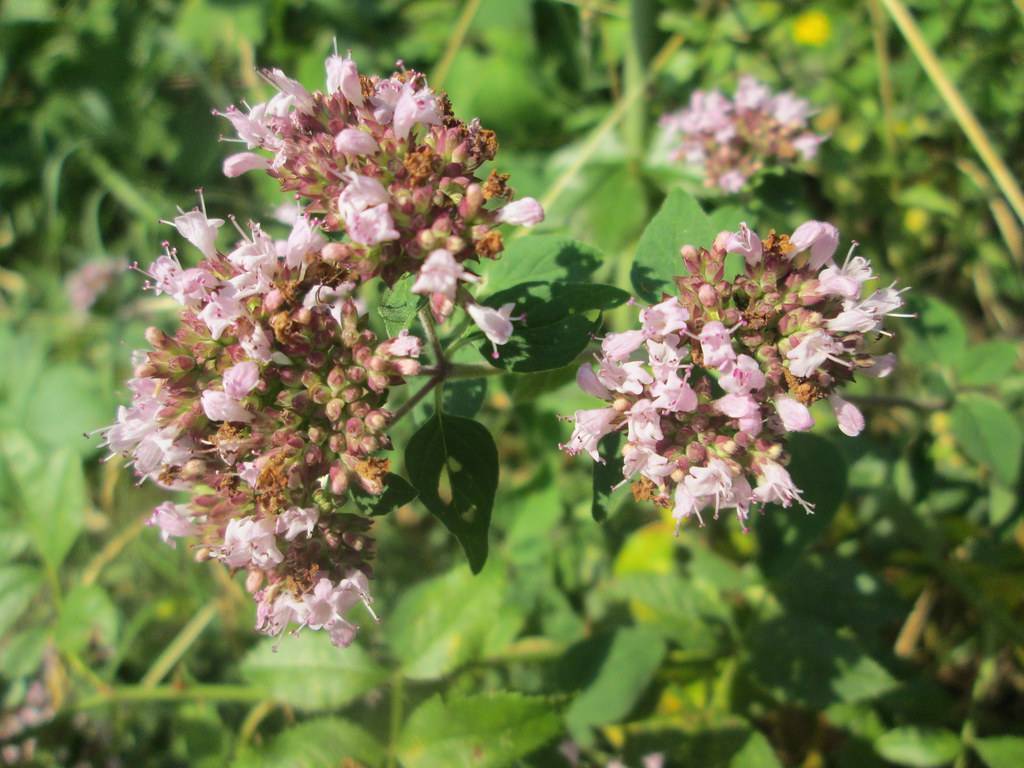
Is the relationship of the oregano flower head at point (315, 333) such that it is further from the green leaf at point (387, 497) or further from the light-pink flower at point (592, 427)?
the light-pink flower at point (592, 427)

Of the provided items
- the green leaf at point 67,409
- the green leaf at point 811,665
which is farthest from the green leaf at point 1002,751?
the green leaf at point 67,409

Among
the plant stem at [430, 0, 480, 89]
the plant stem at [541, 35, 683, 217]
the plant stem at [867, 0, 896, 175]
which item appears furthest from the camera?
the plant stem at [430, 0, 480, 89]

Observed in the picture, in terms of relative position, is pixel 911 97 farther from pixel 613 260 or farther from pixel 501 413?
pixel 501 413

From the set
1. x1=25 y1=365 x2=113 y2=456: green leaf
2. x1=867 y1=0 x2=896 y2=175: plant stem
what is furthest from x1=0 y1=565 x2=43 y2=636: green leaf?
x1=867 y1=0 x2=896 y2=175: plant stem

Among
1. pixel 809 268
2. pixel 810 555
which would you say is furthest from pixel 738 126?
pixel 810 555

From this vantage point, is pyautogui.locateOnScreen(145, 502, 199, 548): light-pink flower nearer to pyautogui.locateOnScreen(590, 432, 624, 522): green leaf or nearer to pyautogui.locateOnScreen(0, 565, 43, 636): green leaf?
pyautogui.locateOnScreen(590, 432, 624, 522): green leaf

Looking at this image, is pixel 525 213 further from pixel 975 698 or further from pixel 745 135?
pixel 975 698
